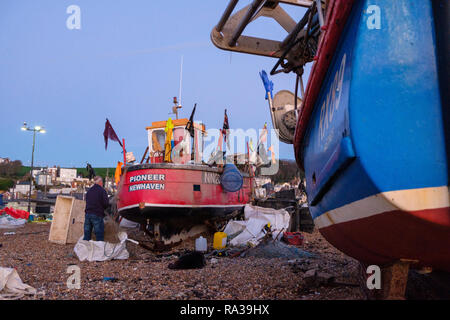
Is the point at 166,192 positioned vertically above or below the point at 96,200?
above

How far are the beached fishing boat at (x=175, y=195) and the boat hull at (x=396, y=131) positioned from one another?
6.25 metres

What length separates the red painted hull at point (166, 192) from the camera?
7535mm

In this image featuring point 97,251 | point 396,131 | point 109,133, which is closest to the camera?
point 396,131

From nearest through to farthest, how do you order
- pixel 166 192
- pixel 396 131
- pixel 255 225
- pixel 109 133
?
pixel 396 131 → pixel 166 192 → pixel 255 225 → pixel 109 133

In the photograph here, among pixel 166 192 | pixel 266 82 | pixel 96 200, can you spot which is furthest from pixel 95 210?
pixel 266 82

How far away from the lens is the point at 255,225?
852cm

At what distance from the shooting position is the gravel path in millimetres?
3574

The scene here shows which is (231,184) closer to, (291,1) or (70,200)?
(70,200)

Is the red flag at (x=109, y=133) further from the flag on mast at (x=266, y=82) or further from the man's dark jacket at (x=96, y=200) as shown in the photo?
the flag on mast at (x=266, y=82)

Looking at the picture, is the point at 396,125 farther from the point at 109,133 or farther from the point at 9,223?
the point at 9,223

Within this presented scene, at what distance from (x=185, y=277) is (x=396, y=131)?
157 inches

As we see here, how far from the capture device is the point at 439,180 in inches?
55.3

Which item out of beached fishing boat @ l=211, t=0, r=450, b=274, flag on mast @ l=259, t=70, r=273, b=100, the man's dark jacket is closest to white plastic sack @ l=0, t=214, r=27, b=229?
the man's dark jacket
